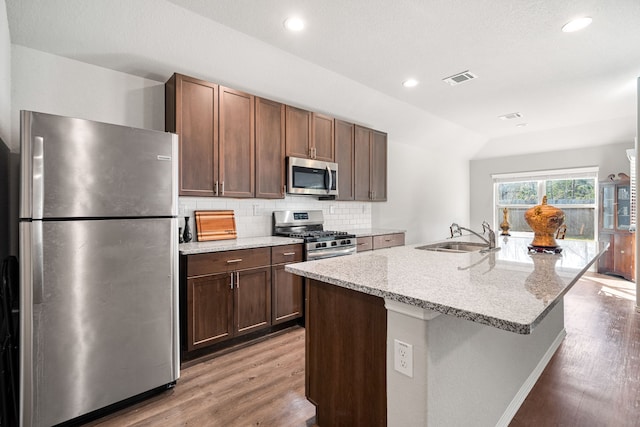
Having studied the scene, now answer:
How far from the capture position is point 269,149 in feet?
10.5

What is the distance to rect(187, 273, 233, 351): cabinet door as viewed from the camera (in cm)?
241

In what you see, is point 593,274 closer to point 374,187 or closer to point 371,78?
point 374,187

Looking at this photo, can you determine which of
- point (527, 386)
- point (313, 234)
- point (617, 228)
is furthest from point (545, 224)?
point (617, 228)

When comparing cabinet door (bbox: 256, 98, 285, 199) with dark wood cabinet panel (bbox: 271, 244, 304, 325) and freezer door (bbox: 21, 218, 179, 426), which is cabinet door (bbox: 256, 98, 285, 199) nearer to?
dark wood cabinet panel (bbox: 271, 244, 304, 325)

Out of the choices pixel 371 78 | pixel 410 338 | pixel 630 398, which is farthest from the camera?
pixel 371 78

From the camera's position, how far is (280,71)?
3012mm

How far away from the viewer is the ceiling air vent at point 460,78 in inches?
129

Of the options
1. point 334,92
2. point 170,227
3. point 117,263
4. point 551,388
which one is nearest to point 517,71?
point 334,92

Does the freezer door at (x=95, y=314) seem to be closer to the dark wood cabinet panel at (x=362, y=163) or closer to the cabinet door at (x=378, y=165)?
the dark wood cabinet panel at (x=362, y=163)

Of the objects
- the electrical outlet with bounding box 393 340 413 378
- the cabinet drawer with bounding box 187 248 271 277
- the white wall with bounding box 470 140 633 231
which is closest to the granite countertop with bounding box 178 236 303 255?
the cabinet drawer with bounding box 187 248 271 277

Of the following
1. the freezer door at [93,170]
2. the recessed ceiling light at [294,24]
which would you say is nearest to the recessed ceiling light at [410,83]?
the recessed ceiling light at [294,24]

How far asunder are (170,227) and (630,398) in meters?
3.14

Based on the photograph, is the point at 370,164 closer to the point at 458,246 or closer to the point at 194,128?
the point at 458,246

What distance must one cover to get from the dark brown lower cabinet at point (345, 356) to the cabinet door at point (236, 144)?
163 centimetres
